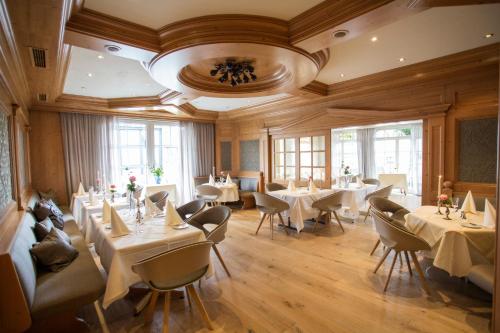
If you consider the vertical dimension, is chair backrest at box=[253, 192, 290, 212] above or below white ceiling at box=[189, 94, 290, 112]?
below

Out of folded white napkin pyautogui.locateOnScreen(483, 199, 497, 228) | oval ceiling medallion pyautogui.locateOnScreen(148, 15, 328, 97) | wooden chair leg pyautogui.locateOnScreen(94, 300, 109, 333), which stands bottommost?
wooden chair leg pyautogui.locateOnScreen(94, 300, 109, 333)

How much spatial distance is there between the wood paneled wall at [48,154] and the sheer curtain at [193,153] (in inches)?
112

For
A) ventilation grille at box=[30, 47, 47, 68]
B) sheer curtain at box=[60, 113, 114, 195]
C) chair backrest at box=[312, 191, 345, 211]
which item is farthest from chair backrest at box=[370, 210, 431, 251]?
sheer curtain at box=[60, 113, 114, 195]

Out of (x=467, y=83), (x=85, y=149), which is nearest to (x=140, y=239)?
(x=85, y=149)

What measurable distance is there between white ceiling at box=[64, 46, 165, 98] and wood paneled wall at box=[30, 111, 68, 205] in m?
0.96

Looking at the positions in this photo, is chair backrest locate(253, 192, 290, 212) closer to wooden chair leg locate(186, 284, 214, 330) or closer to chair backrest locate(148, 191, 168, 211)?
chair backrest locate(148, 191, 168, 211)

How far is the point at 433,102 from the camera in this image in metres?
4.15

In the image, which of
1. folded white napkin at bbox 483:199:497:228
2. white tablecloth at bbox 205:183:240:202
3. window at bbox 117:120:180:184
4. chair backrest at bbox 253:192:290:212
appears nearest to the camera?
folded white napkin at bbox 483:199:497:228

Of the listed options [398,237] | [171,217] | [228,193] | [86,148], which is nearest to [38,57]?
[171,217]

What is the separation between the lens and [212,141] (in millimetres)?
7941

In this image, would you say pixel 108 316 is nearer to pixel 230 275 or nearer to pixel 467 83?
pixel 230 275

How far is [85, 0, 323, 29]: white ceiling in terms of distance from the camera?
7.22 ft

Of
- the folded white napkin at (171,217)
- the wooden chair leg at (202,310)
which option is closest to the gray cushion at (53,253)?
the folded white napkin at (171,217)

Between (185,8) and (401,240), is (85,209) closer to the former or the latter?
(185,8)
